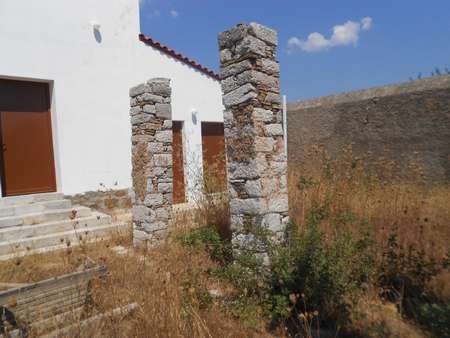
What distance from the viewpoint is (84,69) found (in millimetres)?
7340

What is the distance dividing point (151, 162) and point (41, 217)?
8.14 ft

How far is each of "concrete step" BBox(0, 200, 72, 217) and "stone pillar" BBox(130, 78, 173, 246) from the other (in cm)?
194

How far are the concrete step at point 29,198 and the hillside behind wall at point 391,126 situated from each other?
530 cm

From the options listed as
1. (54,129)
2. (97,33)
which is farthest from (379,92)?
(54,129)

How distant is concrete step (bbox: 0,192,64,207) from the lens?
20.3ft

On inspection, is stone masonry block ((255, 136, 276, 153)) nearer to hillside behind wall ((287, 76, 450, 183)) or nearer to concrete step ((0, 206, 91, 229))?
hillside behind wall ((287, 76, 450, 183))

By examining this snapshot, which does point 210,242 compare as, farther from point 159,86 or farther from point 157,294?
point 159,86

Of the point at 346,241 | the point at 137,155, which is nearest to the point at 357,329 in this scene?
the point at 346,241

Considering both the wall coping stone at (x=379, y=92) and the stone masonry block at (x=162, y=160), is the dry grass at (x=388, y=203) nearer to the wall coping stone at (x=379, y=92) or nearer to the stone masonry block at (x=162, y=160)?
the wall coping stone at (x=379, y=92)

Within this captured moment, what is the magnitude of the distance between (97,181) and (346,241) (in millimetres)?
5805

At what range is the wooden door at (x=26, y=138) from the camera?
6469 mm

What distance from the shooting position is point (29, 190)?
264 inches

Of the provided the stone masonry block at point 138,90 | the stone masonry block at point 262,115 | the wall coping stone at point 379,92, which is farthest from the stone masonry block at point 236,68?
the wall coping stone at point 379,92

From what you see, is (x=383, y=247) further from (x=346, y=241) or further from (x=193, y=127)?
(x=193, y=127)
